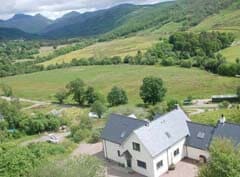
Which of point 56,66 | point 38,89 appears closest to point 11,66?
point 56,66

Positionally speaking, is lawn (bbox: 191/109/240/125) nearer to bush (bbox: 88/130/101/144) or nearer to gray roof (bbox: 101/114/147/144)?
gray roof (bbox: 101/114/147/144)

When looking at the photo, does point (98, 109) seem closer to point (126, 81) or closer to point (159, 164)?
point (159, 164)

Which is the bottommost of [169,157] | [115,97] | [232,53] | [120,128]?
[115,97]

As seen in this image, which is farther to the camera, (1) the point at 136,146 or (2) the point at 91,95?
(2) the point at 91,95

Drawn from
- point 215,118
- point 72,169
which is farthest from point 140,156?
point 215,118

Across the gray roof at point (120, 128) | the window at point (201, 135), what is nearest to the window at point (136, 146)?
the gray roof at point (120, 128)

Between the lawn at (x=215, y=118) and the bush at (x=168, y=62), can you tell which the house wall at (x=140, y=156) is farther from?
the bush at (x=168, y=62)

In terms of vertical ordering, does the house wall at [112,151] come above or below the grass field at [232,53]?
below

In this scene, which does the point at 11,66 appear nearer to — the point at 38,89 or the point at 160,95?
the point at 38,89
